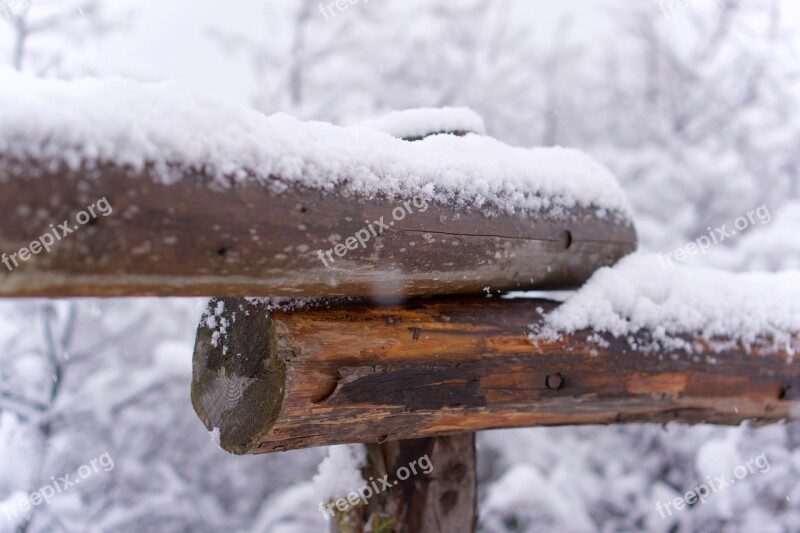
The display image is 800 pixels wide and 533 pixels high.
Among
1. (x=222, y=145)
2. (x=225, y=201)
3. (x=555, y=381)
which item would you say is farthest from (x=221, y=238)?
(x=555, y=381)

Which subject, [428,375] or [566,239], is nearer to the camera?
[428,375]

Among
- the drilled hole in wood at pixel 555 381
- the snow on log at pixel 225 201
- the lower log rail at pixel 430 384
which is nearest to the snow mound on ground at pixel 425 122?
the snow on log at pixel 225 201

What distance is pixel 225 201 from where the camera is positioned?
112 centimetres

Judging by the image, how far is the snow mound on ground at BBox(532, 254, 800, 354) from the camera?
1.86 metres

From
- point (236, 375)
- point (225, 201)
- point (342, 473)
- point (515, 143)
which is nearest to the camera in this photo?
point (225, 201)

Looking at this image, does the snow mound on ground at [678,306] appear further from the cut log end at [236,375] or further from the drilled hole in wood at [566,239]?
the cut log end at [236,375]

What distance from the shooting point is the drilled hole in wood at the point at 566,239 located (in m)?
1.86

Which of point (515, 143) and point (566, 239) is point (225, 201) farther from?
point (515, 143)

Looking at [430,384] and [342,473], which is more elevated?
[430,384]

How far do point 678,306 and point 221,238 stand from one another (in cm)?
149

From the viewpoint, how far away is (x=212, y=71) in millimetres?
9711

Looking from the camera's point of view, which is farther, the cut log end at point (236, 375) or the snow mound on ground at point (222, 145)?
the cut log end at point (236, 375)

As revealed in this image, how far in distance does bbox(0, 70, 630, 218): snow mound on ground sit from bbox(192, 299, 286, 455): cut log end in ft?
1.34

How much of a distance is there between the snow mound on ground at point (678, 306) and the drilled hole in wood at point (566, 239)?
16 centimetres
